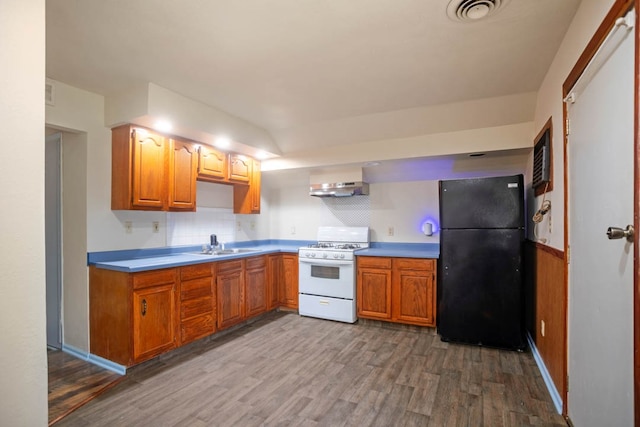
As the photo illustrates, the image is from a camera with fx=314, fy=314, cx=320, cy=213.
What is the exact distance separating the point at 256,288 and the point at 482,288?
2.46 metres

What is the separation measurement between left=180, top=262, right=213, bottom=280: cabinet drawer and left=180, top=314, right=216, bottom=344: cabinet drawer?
400mm

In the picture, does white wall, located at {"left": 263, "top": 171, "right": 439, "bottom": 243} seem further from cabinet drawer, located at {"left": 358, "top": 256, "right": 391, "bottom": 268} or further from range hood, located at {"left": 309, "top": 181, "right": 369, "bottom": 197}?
cabinet drawer, located at {"left": 358, "top": 256, "right": 391, "bottom": 268}

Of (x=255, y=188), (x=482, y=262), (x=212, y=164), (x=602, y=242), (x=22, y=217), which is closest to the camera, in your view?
(x=22, y=217)

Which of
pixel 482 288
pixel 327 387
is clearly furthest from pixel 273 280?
pixel 482 288

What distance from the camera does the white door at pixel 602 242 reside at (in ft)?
3.67

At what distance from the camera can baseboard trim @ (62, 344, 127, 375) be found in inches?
98.9

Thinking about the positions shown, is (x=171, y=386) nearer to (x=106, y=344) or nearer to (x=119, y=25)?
(x=106, y=344)

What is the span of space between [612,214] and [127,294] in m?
2.99

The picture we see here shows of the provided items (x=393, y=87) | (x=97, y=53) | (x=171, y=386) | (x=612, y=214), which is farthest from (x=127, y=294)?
(x=612, y=214)

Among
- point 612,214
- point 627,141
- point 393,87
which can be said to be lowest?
point 612,214

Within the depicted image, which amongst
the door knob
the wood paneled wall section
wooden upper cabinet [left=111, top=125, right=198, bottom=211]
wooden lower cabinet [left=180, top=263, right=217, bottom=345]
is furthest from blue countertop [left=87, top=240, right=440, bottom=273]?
the door knob

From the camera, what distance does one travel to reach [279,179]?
4750 millimetres

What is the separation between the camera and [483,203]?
3.05 meters

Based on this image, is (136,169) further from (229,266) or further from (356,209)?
(356,209)
